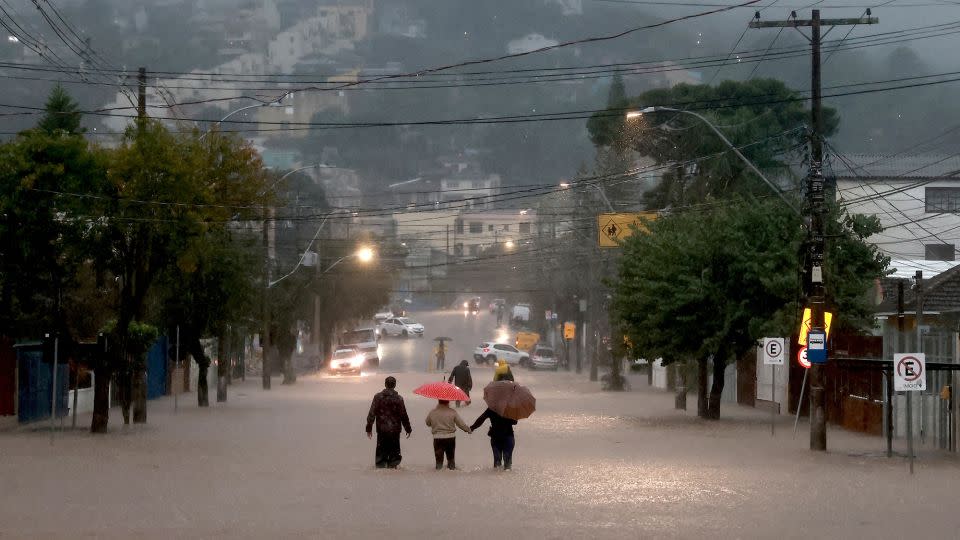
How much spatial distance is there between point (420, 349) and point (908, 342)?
75260 millimetres

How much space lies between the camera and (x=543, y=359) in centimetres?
8944

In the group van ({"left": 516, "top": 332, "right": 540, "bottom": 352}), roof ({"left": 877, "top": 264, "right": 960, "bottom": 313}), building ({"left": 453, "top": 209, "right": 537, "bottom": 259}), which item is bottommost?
van ({"left": 516, "top": 332, "right": 540, "bottom": 352})

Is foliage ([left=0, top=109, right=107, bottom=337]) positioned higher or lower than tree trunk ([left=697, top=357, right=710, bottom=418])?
higher

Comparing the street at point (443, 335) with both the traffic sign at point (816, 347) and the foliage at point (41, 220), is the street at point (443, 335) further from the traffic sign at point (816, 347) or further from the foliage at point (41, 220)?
the traffic sign at point (816, 347)

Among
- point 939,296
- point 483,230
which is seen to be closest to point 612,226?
point 939,296

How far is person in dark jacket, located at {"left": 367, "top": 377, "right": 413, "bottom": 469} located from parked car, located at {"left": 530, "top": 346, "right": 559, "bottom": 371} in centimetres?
6683

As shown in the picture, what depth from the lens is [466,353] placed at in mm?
100938

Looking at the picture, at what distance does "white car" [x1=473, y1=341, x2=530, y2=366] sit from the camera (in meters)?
88.5

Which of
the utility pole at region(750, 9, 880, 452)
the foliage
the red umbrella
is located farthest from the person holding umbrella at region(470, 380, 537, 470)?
the foliage

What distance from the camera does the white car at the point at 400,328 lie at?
4931 inches

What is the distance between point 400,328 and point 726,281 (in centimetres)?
9157

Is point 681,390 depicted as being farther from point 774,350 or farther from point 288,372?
point 288,372

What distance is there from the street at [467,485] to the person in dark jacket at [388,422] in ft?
Answer: 0.97

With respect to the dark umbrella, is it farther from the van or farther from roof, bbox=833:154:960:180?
the van
